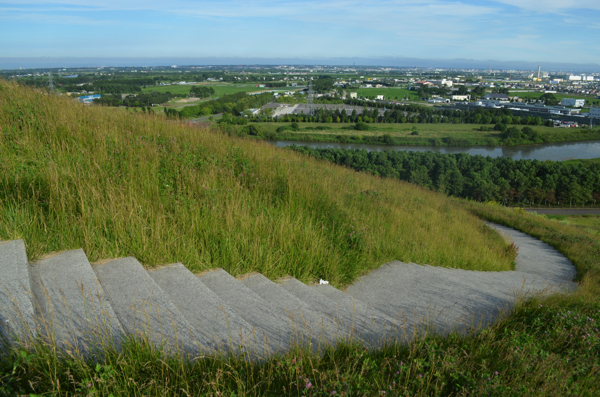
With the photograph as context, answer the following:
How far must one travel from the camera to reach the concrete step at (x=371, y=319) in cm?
255

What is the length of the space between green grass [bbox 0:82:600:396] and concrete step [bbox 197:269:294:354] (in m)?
0.22

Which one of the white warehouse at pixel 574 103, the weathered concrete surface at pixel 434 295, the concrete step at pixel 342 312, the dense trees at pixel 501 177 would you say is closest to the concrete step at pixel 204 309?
the concrete step at pixel 342 312

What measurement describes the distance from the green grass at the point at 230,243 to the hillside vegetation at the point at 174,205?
0.02 m

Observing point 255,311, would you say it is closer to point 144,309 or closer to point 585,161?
point 144,309

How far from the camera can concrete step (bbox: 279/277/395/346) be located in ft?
8.37

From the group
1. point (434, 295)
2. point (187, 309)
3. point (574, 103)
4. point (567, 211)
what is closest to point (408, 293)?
point (434, 295)

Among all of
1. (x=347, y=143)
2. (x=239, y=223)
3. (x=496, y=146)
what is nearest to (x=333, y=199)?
(x=239, y=223)

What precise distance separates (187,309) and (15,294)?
40.8 inches

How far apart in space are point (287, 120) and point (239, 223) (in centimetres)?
4835

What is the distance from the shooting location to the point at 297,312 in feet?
9.33

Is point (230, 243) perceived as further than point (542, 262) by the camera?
No

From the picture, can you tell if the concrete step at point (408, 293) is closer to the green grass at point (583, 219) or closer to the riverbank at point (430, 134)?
the green grass at point (583, 219)

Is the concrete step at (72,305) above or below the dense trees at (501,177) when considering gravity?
above

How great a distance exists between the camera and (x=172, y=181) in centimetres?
470
